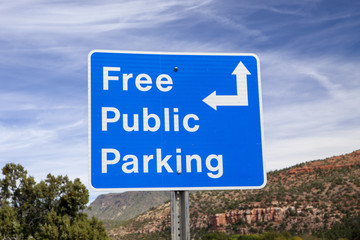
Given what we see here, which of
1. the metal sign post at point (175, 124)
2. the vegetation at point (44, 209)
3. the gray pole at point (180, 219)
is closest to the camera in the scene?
the gray pole at point (180, 219)

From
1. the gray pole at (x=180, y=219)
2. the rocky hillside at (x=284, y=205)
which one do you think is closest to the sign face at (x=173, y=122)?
the gray pole at (x=180, y=219)

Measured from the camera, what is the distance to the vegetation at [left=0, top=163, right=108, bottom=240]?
31.0 metres

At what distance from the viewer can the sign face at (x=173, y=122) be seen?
12.5 ft

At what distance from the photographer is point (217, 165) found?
396cm

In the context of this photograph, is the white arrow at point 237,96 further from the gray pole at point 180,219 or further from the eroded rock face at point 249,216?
the eroded rock face at point 249,216

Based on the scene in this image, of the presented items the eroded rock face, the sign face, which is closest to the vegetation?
the sign face

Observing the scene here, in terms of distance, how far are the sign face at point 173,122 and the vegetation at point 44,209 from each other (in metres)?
28.3

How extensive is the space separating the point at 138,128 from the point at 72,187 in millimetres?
31642

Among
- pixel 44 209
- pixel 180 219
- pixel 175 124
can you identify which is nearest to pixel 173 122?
Result: pixel 175 124

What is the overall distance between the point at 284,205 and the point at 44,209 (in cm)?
3733

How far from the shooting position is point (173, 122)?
3.96m

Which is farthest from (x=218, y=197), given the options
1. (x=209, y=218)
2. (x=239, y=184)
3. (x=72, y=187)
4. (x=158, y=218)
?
(x=239, y=184)

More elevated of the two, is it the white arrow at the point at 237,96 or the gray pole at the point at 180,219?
the white arrow at the point at 237,96

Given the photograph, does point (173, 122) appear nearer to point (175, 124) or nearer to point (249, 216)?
point (175, 124)
